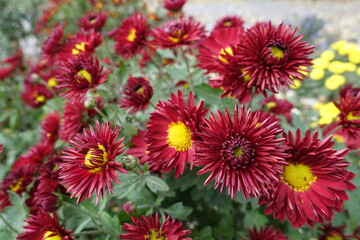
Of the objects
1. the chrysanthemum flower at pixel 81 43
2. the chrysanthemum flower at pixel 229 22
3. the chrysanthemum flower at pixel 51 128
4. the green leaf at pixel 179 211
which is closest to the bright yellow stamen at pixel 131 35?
the chrysanthemum flower at pixel 81 43

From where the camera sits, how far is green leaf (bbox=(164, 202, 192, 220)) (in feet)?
3.67

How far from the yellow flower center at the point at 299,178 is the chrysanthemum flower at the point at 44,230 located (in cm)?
69

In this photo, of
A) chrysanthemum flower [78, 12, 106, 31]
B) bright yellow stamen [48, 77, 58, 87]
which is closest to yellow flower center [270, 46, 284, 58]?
chrysanthemum flower [78, 12, 106, 31]

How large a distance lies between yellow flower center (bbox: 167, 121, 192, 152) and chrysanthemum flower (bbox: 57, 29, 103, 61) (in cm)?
55

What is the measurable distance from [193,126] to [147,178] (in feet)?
0.93

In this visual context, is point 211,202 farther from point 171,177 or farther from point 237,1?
point 237,1

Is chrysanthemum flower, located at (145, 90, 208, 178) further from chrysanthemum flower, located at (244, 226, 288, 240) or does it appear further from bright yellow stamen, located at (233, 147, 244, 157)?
chrysanthemum flower, located at (244, 226, 288, 240)

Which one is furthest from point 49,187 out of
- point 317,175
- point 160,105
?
point 317,175

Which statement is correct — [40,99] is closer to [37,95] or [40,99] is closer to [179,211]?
[37,95]

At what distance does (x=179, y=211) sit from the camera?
1127 millimetres

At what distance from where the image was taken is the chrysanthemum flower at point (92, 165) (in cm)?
80

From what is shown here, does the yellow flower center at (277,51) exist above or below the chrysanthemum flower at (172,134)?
above

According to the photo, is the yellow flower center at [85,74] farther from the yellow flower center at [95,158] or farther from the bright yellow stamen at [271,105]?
the bright yellow stamen at [271,105]

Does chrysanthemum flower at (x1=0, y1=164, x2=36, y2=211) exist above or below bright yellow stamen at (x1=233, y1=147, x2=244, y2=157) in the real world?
below
